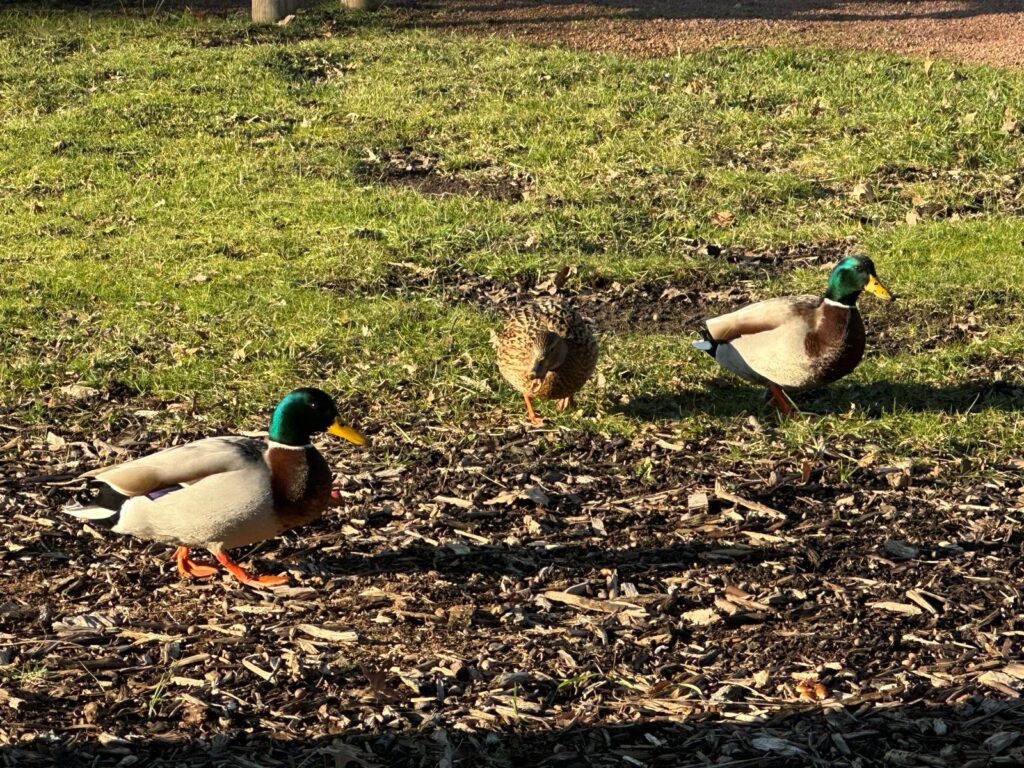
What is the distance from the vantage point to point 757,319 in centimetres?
606

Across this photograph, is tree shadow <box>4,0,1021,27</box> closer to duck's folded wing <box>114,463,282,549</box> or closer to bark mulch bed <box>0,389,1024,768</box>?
bark mulch bed <box>0,389,1024,768</box>

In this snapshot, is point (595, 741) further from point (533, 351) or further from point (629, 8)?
point (629, 8)

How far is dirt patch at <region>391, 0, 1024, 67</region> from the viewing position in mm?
12367

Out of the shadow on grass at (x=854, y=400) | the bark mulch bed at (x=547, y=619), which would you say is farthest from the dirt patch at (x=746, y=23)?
the bark mulch bed at (x=547, y=619)

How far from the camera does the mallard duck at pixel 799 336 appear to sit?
19.3ft

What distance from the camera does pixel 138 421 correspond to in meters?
6.09

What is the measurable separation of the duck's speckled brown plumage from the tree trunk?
26.4 ft

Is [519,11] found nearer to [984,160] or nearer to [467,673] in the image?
[984,160]

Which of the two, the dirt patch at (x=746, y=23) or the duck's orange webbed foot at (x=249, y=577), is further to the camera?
the dirt patch at (x=746, y=23)

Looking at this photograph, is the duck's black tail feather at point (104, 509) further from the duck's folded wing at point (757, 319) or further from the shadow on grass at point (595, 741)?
the duck's folded wing at point (757, 319)

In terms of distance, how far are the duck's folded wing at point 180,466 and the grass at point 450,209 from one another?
134 centimetres

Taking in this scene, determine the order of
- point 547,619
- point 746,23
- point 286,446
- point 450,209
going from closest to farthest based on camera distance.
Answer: point 547,619
point 286,446
point 450,209
point 746,23

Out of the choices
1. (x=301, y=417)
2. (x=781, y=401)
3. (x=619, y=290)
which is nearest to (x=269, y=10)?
(x=619, y=290)

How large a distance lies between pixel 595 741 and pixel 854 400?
283 centimetres
